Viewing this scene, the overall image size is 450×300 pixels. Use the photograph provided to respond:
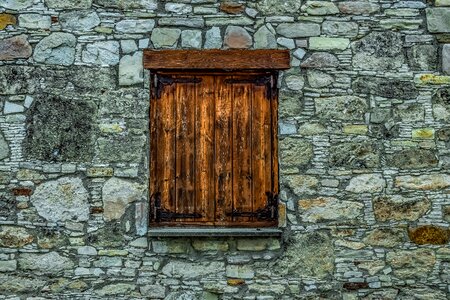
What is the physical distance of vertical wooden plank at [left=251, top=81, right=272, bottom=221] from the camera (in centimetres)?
446

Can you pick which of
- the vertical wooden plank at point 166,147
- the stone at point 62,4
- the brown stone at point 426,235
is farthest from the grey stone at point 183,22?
the brown stone at point 426,235

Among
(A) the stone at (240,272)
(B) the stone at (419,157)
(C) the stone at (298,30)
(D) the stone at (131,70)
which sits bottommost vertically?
(A) the stone at (240,272)

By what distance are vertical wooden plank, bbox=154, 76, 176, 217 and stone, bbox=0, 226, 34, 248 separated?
109cm

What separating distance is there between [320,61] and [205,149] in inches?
46.3

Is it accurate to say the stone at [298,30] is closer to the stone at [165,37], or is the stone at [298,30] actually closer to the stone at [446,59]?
the stone at [165,37]

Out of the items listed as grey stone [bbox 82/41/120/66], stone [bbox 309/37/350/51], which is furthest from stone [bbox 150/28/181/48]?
stone [bbox 309/37/350/51]

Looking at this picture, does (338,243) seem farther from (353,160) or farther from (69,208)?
(69,208)

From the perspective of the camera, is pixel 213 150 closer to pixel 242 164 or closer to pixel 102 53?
pixel 242 164

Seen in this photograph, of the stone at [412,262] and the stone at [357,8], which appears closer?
the stone at [412,262]

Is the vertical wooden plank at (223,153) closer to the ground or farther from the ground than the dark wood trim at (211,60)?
closer to the ground

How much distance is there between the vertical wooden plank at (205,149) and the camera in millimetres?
4457

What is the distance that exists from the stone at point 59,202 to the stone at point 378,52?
97.1 inches

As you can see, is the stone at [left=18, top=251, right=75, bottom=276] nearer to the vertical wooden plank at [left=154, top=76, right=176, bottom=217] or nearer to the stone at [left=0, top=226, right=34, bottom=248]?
the stone at [left=0, top=226, right=34, bottom=248]

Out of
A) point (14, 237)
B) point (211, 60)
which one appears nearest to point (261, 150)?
point (211, 60)
